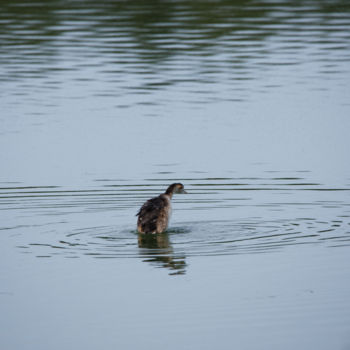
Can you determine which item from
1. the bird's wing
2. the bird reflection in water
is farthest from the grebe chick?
the bird reflection in water

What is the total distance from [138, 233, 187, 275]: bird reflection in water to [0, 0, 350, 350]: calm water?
0.03 m

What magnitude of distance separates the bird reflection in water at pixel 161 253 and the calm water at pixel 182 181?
0.03 metres

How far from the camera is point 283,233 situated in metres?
13.9

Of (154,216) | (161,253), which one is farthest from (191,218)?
(161,253)

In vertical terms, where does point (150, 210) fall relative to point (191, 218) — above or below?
above

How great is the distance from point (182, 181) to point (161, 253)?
13.7 feet

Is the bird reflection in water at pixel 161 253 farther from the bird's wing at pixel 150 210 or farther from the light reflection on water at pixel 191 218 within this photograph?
the bird's wing at pixel 150 210

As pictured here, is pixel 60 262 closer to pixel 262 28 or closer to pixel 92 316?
pixel 92 316

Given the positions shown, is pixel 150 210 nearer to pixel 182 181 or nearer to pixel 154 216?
pixel 154 216

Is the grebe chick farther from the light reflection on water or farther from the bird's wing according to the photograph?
the light reflection on water

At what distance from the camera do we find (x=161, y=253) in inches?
517

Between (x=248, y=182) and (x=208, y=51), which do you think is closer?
(x=248, y=182)

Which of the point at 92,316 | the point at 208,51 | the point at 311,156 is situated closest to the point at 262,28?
the point at 208,51

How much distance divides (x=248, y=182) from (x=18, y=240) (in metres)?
4.68
